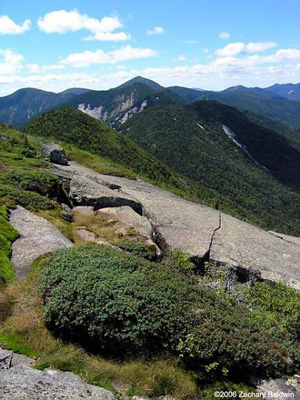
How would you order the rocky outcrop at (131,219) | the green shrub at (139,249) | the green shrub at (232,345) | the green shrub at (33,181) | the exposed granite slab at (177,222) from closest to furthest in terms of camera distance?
the green shrub at (232,345), the green shrub at (139,249), the exposed granite slab at (177,222), the rocky outcrop at (131,219), the green shrub at (33,181)

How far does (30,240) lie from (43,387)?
9807 mm

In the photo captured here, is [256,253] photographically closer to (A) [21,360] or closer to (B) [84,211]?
(B) [84,211]

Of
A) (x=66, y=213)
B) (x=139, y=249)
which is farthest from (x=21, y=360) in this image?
(x=66, y=213)

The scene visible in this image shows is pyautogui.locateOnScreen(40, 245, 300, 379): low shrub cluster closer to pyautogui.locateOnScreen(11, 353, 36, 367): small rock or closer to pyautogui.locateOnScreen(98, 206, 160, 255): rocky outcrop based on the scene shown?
pyautogui.locateOnScreen(11, 353, 36, 367): small rock

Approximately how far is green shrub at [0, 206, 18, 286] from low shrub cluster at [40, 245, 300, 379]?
236cm

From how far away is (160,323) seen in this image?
10102 millimetres

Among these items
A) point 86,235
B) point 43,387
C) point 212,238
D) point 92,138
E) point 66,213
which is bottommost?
point 92,138

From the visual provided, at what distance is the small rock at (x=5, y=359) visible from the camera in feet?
28.8

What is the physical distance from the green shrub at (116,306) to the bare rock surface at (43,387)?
1.66 metres

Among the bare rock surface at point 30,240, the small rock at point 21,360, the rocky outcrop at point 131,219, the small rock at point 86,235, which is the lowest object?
the small rock at point 86,235

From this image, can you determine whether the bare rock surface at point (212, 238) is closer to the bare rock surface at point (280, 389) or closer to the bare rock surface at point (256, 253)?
the bare rock surface at point (256, 253)

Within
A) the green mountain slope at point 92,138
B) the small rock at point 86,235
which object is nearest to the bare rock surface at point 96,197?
the small rock at point 86,235

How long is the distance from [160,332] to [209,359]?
1477mm

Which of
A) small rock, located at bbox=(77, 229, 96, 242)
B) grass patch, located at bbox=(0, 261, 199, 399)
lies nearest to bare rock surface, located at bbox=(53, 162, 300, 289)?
small rock, located at bbox=(77, 229, 96, 242)
